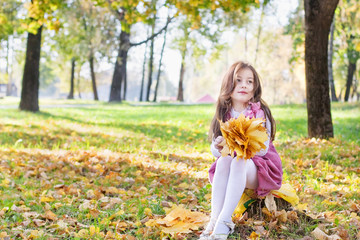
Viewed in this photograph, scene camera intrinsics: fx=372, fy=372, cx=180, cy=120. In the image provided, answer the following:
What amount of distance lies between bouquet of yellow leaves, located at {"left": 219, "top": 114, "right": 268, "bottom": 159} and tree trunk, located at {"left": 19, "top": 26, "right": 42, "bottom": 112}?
1166cm

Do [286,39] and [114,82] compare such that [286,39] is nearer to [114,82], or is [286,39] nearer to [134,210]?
[114,82]

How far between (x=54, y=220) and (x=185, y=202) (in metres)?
1.40

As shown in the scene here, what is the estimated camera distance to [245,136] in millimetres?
2805

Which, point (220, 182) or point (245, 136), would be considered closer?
point (245, 136)

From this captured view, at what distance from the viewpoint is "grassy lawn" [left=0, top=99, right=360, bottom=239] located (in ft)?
10.9

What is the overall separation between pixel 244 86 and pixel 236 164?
0.78 m

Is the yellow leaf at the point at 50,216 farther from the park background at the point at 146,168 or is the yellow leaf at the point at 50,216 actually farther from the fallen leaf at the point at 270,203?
the fallen leaf at the point at 270,203

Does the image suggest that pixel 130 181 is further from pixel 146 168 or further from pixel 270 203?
pixel 270 203

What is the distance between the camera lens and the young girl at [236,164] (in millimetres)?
2975

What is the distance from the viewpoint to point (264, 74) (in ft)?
133

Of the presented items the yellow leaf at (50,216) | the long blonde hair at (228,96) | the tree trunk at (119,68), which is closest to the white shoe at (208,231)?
the long blonde hair at (228,96)

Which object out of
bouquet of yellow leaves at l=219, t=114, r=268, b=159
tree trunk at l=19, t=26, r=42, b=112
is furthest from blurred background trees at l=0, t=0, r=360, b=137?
bouquet of yellow leaves at l=219, t=114, r=268, b=159

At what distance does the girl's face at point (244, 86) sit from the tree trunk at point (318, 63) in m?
4.16

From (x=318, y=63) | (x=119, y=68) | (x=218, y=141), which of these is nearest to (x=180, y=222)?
(x=218, y=141)
